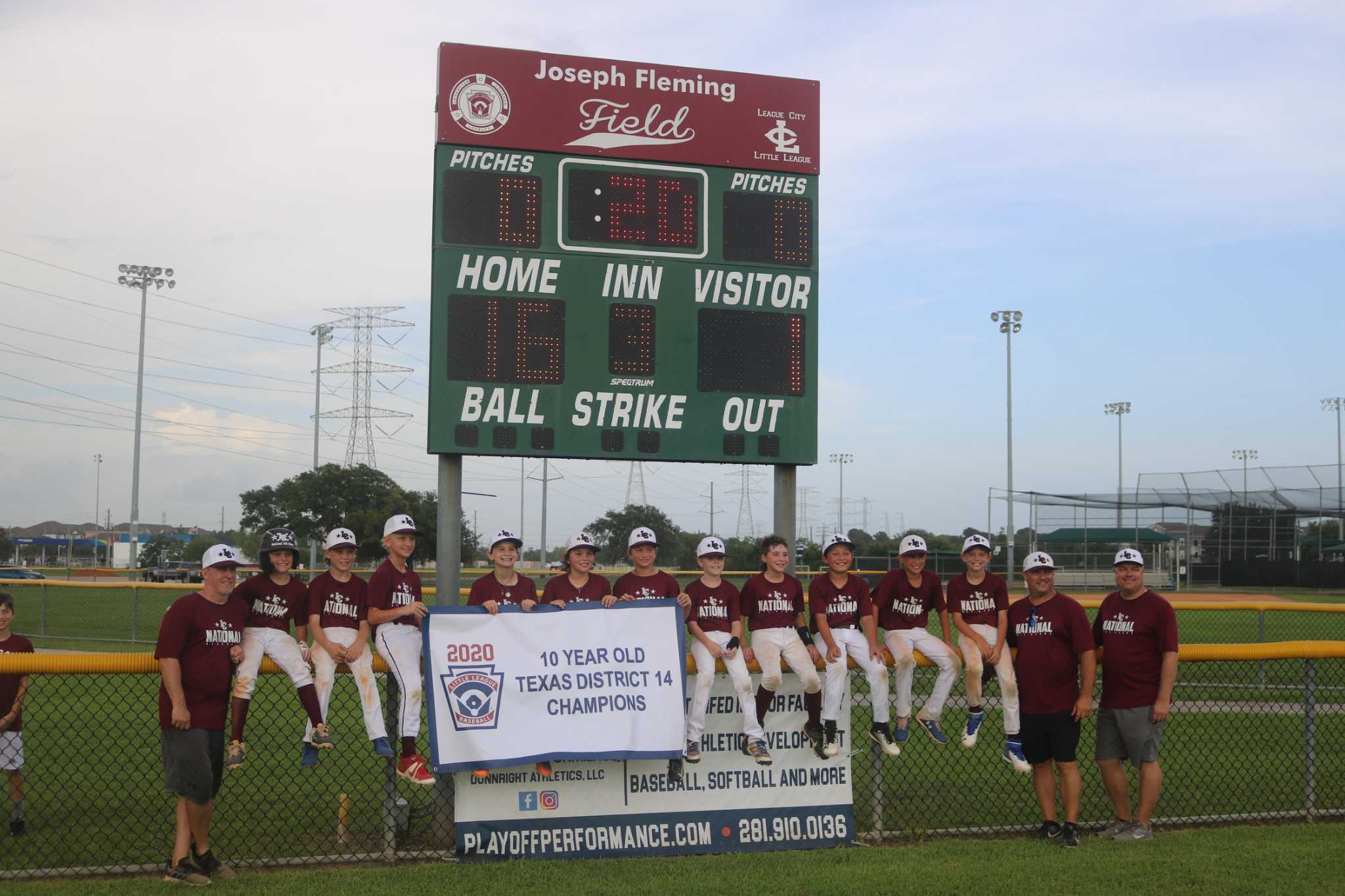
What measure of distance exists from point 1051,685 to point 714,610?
2.03 meters

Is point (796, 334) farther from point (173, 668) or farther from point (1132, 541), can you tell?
point (1132, 541)

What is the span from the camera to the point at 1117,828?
647 cm

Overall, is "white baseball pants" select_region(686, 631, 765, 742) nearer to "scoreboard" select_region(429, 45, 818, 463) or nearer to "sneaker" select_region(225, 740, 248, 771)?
"scoreboard" select_region(429, 45, 818, 463)

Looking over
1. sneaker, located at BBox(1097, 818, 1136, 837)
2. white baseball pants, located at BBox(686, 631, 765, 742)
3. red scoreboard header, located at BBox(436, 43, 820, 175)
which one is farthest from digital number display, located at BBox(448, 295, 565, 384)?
sneaker, located at BBox(1097, 818, 1136, 837)

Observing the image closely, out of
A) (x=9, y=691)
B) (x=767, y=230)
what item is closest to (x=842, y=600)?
(x=767, y=230)

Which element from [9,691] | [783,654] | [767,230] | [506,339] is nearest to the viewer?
[783,654]

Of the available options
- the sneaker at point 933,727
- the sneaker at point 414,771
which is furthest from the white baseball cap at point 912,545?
the sneaker at point 414,771

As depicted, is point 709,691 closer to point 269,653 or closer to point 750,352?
point 269,653

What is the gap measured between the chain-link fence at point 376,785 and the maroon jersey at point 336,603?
0.52m

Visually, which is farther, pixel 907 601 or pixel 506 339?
pixel 506 339

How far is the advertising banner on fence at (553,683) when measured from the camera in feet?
19.7

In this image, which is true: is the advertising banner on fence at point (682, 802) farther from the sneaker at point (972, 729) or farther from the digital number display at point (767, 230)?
the digital number display at point (767, 230)

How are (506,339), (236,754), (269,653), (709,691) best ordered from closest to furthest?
(236,754)
(269,653)
(709,691)
(506,339)

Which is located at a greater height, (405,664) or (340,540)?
(340,540)
